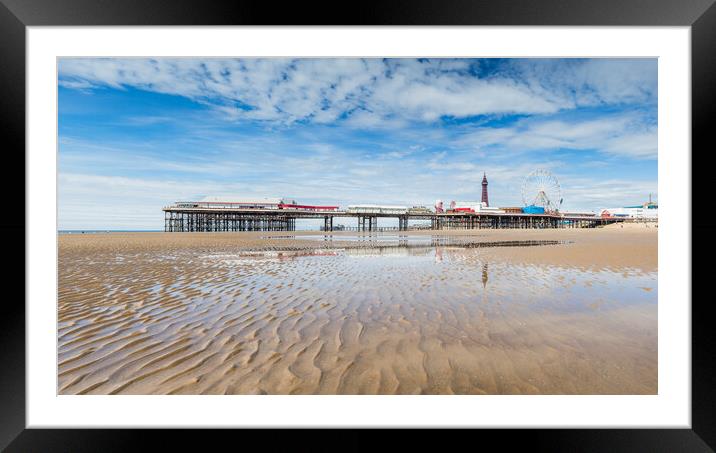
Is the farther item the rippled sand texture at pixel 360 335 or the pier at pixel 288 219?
the pier at pixel 288 219

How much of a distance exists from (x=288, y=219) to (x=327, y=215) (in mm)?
10401

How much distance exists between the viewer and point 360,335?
3459 mm

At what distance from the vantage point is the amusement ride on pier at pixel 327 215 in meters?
57.4

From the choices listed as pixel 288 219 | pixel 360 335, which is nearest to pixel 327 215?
pixel 288 219

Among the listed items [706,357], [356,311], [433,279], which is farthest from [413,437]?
[433,279]

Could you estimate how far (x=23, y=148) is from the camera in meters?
1.88

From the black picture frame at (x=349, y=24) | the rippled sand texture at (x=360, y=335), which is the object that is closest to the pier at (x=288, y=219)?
the rippled sand texture at (x=360, y=335)

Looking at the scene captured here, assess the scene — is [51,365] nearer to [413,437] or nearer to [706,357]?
[413,437]

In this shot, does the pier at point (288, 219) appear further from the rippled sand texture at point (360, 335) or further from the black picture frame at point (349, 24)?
the black picture frame at point (349, 24)

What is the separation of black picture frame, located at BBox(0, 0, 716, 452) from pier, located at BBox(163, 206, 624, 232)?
184ft

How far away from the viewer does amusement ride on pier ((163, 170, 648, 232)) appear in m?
Result: 57.4

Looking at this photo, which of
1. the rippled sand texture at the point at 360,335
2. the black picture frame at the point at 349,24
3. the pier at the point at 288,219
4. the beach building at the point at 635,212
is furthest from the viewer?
the beach building at the point at 635,212

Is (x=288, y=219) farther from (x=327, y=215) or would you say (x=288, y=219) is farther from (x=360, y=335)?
(x=360, y=335)

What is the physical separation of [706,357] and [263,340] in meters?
3.74
